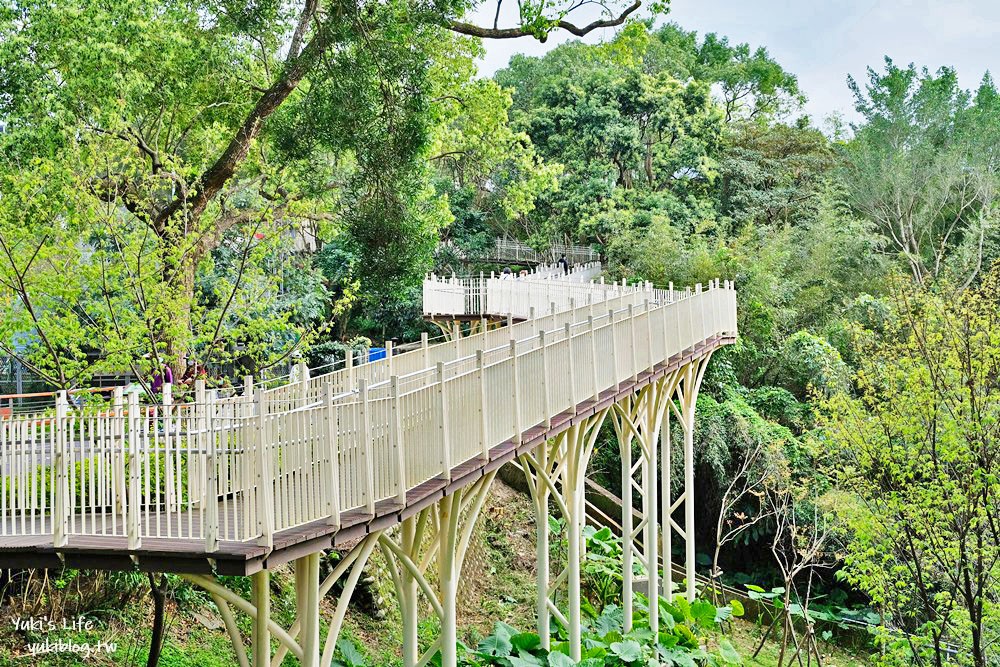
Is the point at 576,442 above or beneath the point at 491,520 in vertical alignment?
above

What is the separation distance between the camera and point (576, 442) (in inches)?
541

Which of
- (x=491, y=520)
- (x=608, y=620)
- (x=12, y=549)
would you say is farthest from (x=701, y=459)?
(x=12, y=549)

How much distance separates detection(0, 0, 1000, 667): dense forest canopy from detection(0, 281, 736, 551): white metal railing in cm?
296

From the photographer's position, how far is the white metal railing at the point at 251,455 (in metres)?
7.21

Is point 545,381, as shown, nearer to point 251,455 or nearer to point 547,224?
point 251,455

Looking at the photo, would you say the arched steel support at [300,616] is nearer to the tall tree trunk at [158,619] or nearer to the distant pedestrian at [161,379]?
the tall tree trunk at [158,619]

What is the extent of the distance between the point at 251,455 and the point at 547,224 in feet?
117

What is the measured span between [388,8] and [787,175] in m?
32.0

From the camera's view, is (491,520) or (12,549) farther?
(491,520)

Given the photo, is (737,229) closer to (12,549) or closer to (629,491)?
(629,491)

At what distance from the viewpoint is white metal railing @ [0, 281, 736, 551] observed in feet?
23.7

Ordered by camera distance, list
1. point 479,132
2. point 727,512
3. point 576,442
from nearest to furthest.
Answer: point 576,442 < point 727,512 < point 479,132

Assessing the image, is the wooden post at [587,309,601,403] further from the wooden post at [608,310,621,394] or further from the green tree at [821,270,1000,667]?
the green tree at [821,270,1000,667]

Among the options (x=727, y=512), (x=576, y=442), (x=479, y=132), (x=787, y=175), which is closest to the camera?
(x=576, y=442)
